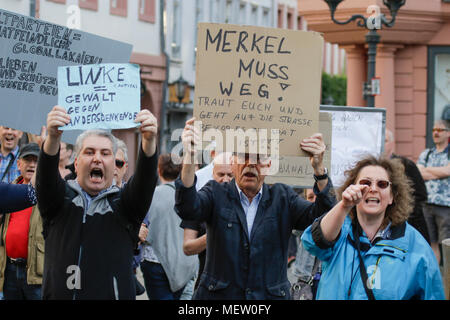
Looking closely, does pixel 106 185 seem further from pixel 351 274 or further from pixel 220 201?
pixel 351 274

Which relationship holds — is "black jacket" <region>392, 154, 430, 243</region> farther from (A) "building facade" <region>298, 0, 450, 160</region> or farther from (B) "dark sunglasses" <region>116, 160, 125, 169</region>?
(A) "building facade" <region>298, 0, 450, 160</region>

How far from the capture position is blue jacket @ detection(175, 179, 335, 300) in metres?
5.59

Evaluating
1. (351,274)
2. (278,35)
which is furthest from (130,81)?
(351,274)

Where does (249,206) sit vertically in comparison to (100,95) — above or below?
below

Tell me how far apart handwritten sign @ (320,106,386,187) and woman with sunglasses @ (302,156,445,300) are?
4.08 metres

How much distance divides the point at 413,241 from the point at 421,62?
50.5 ft

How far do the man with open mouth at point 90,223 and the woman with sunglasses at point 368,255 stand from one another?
3.10ft

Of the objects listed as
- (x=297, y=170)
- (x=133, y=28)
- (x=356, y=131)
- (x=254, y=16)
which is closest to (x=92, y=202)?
(x=297, y=170)

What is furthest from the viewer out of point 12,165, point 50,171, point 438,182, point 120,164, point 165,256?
point 438,182

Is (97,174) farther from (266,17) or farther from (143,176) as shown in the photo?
(266,17)

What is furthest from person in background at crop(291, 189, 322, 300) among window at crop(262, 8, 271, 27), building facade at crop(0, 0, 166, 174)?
window at crop(262, 8, 271, 27)

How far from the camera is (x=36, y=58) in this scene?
659 centimetres

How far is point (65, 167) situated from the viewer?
875cm

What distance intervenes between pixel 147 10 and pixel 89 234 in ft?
90.8
